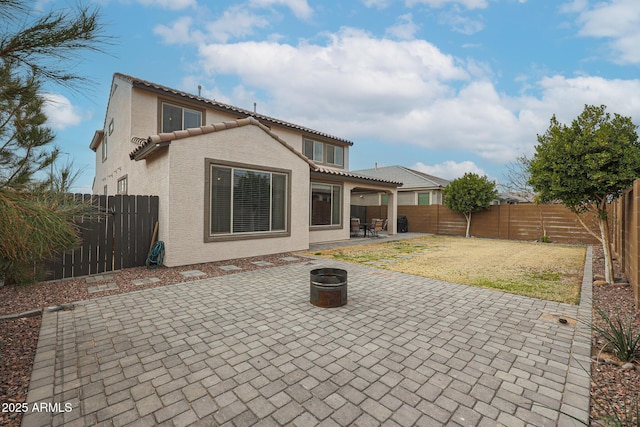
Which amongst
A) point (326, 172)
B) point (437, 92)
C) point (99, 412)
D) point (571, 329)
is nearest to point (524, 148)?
point (437, 92)

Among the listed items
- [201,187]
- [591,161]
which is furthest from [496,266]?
[201,187]

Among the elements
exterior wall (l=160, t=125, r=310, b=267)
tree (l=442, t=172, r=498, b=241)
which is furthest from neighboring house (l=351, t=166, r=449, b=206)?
exterior wall (l=160, t=125, r=310, b=267)

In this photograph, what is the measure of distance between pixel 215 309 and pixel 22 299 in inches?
142

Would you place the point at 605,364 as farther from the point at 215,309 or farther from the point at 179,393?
the point at 215,309

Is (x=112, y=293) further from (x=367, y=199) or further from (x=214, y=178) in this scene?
(x=367, y=199)

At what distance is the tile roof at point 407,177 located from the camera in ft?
81.1

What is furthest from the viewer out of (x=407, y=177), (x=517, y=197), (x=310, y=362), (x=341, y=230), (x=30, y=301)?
(x=517, y=197)

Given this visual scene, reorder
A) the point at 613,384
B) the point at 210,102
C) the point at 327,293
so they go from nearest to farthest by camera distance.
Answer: the point at 613,384, the point at 327,293, the point at 210,102

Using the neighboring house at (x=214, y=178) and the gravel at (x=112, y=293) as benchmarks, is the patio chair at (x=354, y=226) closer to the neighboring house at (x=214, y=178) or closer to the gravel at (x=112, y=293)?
the neighboring house at (x=214, y=178)

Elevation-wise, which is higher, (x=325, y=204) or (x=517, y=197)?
(x=517, y=197)

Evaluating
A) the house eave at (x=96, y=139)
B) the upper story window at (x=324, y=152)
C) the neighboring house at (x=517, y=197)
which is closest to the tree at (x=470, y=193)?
the upper story window at (x=324, y=152)

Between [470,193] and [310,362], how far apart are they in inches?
645

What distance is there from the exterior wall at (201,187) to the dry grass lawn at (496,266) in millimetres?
2961

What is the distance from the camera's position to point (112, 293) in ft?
17.3
